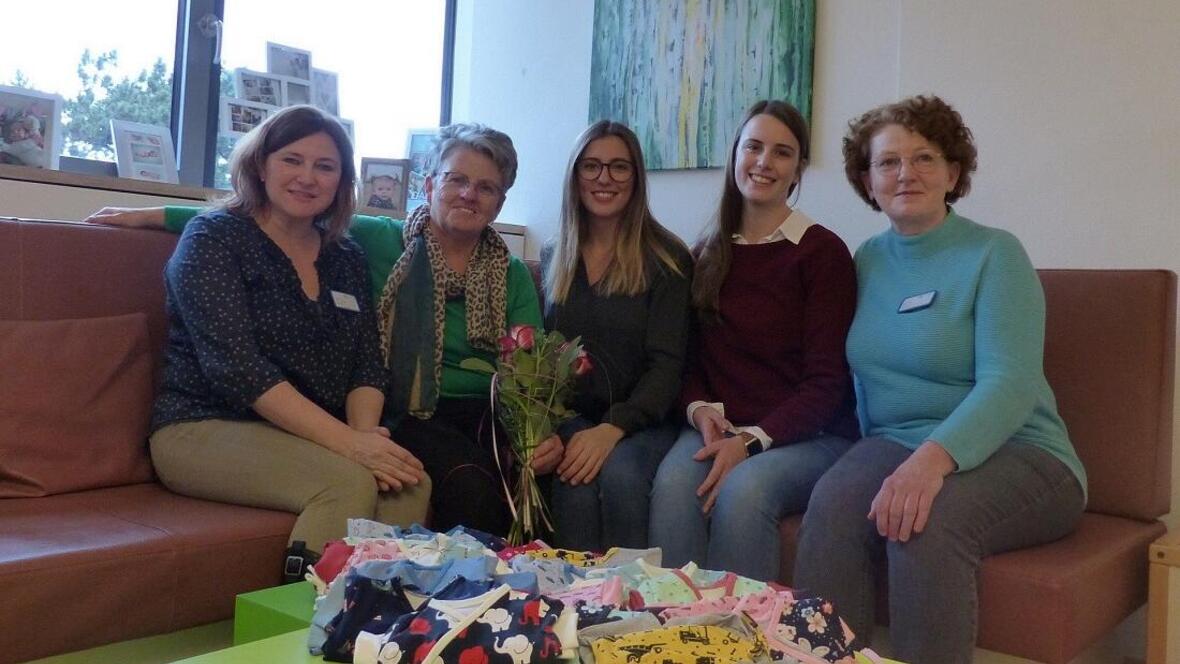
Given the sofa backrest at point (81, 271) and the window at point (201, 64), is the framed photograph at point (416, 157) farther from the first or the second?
the sofa backrest at point (81, 271)

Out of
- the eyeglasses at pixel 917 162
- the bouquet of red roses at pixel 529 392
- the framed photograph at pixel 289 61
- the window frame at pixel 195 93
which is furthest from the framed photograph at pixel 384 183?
the eyeglasses at pixel 917 162

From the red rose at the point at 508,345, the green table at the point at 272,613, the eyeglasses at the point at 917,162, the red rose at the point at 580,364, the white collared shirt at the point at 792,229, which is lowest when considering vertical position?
the green table at the point at 272,613

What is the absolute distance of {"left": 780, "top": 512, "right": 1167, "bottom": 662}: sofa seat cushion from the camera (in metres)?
1.69

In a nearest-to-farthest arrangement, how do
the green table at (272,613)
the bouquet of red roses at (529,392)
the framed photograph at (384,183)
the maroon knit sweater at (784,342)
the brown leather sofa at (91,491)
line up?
the green table at (272,613) < the brown leather sofa at (91,491) < the bouquet of red roses at (529,392) < the maroon knit sweater at (784,342) < the framed photograph at (384,183)

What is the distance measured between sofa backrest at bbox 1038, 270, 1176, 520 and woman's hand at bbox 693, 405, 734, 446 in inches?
30.2

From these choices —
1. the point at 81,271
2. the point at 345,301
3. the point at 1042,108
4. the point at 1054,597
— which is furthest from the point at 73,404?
the point at 1042,108

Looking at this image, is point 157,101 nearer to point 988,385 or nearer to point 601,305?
point 601,305

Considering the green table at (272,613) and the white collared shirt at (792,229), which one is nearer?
the green table at (272,613)

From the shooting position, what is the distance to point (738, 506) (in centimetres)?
200

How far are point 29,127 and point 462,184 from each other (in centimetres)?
135

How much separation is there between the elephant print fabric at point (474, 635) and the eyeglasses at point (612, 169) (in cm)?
142

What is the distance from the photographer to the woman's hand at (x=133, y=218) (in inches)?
90.6

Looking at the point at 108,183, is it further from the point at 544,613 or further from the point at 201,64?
the point at 544,613

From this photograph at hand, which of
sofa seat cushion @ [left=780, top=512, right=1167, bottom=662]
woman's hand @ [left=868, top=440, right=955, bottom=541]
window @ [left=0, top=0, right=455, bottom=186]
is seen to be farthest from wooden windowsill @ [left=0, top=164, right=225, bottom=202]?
sofa seat cushion @ [left=780, top=512, right=1167, bottom=662]
